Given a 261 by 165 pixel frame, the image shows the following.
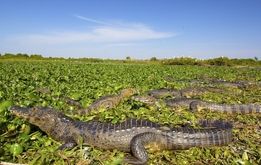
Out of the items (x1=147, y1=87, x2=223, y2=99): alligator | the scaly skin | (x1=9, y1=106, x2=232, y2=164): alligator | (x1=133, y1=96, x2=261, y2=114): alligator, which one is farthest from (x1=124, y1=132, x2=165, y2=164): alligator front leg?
(x1=147, y1=87, x2=223, y2=99): alligator

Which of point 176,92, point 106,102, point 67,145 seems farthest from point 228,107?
point 67,145

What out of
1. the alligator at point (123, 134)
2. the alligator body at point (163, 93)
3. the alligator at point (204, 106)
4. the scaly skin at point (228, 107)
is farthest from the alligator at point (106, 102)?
the alligator at point (123, 134)

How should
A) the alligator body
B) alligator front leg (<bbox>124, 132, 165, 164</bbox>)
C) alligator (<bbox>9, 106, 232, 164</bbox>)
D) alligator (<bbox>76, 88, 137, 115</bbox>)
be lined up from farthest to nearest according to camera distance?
the alligator body → alligator (<bbox>76, 88, 137, 115</bbox>) → alligator (<bbox>9, 106, 232, 164</bbox>) → alligator front leg (<bbox>124, 132, 165, 164</bbox>)

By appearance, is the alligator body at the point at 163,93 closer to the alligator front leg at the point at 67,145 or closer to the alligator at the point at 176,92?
the alligator at the point at 176,92

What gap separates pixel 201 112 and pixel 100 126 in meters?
3.48

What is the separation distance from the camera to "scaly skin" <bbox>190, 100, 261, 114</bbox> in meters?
7.72

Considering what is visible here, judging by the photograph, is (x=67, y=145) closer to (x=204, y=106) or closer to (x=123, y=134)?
(x=123, y=134)

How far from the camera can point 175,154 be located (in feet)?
15.5

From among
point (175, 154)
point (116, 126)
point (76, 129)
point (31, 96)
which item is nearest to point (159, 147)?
point (175, 154)

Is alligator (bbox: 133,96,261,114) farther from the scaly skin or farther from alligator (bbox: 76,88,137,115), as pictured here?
alligator (bbox: 76,88,137,115)

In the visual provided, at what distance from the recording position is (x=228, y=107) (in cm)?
777

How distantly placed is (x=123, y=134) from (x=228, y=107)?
380cm

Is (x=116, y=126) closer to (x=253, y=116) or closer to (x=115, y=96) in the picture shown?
(x=115, y=96)

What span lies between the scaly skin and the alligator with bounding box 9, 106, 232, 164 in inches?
106
